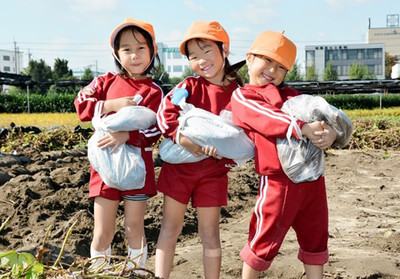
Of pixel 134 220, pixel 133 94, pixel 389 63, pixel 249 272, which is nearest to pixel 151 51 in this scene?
pixel 133 94

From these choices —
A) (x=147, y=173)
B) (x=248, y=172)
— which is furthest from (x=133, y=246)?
(x=248, y=172)

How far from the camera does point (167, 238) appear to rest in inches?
117

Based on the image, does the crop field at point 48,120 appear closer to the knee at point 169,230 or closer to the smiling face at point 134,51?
the smiling face at point 134,51

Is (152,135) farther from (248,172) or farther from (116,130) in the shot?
(248,172)

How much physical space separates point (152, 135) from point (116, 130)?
0.72ft

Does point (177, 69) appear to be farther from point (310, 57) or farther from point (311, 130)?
point (311, 130)

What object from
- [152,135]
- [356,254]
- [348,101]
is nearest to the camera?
[152,135]

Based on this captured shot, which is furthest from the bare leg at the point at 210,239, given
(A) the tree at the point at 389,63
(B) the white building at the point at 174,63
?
(B) the white building at the point at 174,63

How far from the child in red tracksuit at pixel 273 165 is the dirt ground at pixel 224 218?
800mm

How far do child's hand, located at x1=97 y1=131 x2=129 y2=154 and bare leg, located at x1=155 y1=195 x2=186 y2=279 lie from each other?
1.30 ft

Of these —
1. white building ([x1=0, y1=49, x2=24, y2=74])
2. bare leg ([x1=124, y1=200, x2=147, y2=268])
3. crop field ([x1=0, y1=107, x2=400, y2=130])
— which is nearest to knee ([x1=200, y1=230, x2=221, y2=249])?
bare leg ([x1=124, y1=200, x2=147, y2=268])

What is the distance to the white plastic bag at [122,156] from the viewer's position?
287cm

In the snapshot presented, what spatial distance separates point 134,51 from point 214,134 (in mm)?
713

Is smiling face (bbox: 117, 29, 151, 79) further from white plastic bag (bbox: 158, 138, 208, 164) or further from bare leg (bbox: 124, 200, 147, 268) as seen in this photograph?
bare leg (bbox: 124, 200, 147, 268)
